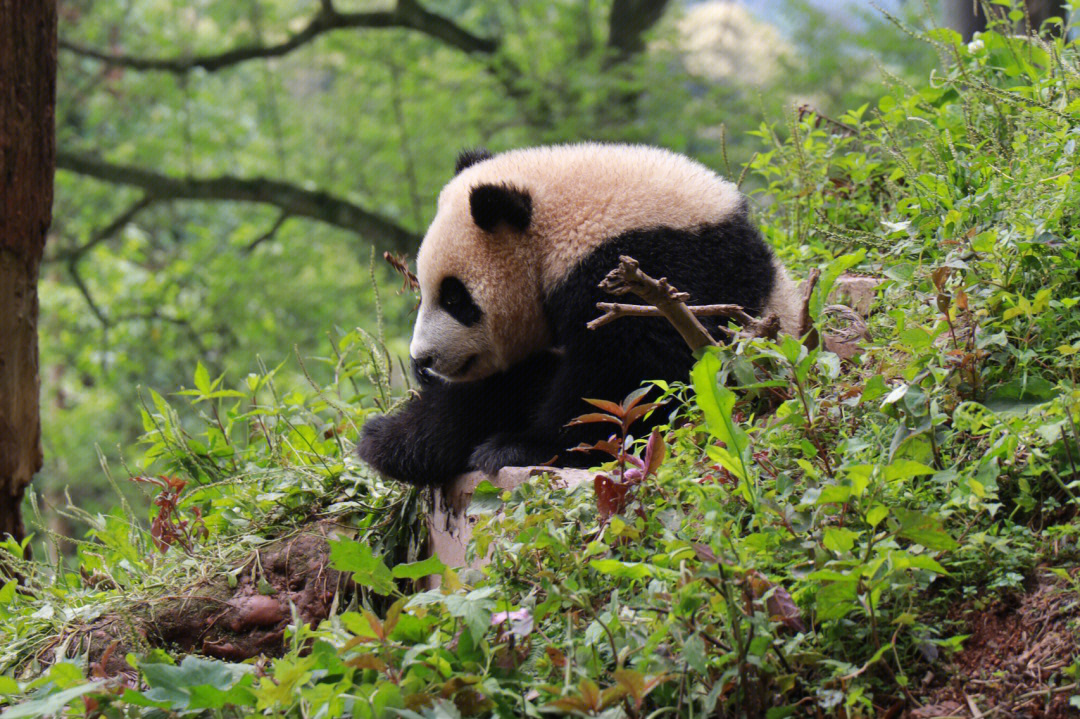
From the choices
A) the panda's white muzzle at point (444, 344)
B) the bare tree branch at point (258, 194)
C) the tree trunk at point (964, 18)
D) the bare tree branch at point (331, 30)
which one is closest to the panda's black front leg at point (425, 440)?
the panda's white muzzle at point (444, 344)

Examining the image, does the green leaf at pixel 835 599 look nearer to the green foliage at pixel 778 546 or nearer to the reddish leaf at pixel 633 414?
the green foliage at pixel 778 546

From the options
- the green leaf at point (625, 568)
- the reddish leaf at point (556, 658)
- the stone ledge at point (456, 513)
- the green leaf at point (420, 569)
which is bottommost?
A: the stone ledge at point (456, 513)

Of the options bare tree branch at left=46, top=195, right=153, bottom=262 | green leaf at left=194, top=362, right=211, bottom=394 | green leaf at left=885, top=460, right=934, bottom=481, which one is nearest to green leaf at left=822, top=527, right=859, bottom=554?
green leaf at left=885, top=460, right=934, bottom=481

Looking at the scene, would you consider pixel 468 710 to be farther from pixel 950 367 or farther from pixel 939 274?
pixel 939 274

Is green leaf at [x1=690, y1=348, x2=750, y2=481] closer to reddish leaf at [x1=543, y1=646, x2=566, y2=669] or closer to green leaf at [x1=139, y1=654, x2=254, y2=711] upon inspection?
reddish leaf at [x1=543, y1=646, x2=566, y2=669]

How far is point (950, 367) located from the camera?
1.51 meters

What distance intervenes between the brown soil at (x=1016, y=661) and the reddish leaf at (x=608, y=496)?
0.52 metres

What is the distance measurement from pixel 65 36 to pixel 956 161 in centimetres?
825

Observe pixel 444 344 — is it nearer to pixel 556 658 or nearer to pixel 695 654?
pixel 556 658

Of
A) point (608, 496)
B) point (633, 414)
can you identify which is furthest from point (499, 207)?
point (608, 496)

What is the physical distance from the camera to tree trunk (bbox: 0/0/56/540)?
292 cm

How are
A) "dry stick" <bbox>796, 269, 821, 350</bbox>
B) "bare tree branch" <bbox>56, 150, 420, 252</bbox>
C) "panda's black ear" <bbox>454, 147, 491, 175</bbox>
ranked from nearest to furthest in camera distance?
"dry stick" <bbox>796, 269, 821, 350</bbox> < "panda's black ear" <bbox>454, 147, 491, 175</bbox> < "bare tree branch" <bbox>56, 150, 420, 252</bbox>

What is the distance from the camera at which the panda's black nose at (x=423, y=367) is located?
8.22 feet

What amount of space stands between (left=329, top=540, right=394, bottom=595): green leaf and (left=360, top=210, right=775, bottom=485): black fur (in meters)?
0.79
